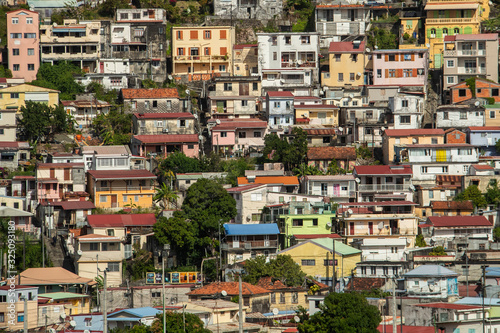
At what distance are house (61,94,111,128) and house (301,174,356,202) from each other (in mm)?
18103

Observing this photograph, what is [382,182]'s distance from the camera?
72.8 metres

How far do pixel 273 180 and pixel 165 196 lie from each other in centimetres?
715

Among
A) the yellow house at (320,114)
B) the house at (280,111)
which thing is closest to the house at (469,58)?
the yellow house at (320,114)

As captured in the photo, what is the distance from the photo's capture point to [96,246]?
213ft

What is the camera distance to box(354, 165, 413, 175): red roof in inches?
2859

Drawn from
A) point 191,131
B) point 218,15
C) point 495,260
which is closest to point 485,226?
point 495,260

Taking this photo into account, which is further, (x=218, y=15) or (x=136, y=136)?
(x=218, y=15)

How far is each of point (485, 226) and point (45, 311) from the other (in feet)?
89.3

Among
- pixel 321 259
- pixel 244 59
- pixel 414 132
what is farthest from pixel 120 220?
pixel 244 59

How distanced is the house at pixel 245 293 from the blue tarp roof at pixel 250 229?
257 inches

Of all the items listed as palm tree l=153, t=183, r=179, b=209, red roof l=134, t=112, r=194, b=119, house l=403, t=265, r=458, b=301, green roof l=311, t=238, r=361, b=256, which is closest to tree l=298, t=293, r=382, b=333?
house l=403, t=265, r=458, b=301

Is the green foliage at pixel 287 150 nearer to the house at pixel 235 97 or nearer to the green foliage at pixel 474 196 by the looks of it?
the house at pixel 235 97

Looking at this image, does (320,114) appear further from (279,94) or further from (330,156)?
Result: (330,156)

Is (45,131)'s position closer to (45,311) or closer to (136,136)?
(136,136)
